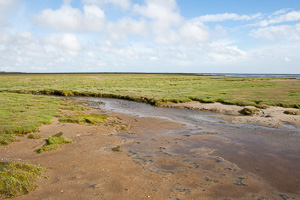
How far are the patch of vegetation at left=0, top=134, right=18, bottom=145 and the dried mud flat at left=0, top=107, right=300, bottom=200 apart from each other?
45cm

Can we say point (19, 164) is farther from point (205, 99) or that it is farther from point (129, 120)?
point (205, 99)

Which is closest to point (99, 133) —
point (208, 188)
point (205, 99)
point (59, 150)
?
point (59, 150)

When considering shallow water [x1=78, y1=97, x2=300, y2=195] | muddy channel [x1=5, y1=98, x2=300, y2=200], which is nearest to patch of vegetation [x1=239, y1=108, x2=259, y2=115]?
shallow water [x1=78, y1=97, x2=300, y2=195]

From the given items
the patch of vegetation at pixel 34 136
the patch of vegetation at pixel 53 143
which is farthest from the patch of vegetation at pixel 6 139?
the patch of vegetation at pixel 53 143

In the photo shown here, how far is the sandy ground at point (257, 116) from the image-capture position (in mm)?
21375

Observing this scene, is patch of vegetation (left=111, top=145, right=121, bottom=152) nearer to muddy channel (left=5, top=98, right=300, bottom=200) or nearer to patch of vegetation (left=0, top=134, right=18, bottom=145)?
muddy channel (left=5, top=98, right=300, bottom=200)

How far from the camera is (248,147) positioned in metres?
14.4

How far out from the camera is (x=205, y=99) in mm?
34750

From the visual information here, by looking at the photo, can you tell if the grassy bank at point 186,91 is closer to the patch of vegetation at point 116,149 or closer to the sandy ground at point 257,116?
the sandy ground at point 257,116

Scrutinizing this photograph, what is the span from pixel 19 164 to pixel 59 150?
2.89 meters

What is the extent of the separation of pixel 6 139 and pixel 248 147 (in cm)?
1532

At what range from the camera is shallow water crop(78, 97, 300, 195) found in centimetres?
1056

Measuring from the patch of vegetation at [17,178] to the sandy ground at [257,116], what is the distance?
18.4 metres

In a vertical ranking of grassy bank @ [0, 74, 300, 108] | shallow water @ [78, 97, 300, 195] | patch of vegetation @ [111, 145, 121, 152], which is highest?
grassy bank @ [0, 74, 300, 108]
